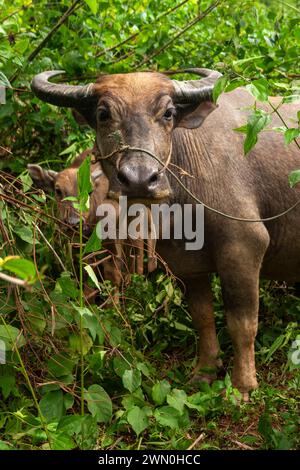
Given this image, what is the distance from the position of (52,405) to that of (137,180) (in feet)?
4.40

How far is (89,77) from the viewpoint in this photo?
6.35 metres

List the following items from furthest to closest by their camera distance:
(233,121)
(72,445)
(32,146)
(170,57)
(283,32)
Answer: (32,146) → (170,57) → (283,32) → (233,121) → (72,445)

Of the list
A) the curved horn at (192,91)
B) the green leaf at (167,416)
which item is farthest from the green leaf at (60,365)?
the curved horn at (192,91)

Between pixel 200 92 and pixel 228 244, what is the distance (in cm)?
101

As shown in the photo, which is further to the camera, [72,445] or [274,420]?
[274,420]

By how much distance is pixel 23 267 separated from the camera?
84.1 inches

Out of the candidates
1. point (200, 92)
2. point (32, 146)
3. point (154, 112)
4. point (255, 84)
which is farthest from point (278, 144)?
point (32, 146)

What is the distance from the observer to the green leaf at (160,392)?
4.38 meters

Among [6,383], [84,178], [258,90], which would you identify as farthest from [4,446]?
[258,90]

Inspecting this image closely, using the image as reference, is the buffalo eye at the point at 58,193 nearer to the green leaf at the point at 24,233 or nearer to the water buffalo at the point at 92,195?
the water buffalo at the point at 92,195

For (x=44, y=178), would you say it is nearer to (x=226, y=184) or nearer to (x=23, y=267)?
(x=226, y=184)

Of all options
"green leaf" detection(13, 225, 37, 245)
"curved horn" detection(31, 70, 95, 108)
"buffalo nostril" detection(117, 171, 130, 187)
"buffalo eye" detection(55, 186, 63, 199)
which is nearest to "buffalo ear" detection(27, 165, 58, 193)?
"buffalo eye" detection(55, 186, 63, 199)

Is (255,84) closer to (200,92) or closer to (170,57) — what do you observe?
(200,92)

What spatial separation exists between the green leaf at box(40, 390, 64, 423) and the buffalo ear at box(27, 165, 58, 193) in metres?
3.04
